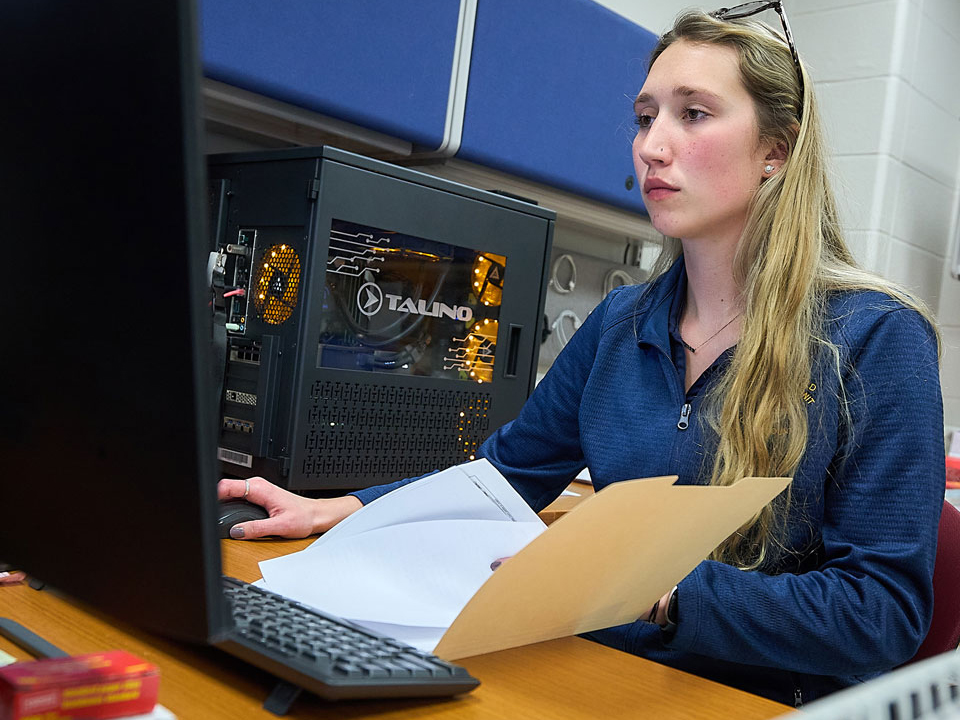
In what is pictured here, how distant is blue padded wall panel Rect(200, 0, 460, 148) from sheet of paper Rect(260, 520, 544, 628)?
0.71 m

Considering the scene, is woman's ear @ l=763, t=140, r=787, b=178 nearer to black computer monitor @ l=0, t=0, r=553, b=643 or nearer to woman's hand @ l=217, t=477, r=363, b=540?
woman's hand @ l=217, t=477, r=363, b=540

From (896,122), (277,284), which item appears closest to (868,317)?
(277,284)

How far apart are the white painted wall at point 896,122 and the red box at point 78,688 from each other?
2.25 meters

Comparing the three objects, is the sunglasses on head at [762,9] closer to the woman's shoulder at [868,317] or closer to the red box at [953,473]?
the woman's shoulder at [868,317]

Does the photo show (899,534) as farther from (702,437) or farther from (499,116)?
(499,116)

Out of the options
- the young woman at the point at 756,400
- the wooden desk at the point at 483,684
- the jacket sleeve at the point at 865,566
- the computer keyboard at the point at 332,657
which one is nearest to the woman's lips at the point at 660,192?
the young woman at the point at 756,400

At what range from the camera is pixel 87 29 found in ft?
1.20

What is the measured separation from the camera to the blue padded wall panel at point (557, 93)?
157cm

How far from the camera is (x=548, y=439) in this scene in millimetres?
1138

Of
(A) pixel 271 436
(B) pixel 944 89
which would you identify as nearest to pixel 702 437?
(A) pixel 271 436

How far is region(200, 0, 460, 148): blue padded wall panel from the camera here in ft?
4.03

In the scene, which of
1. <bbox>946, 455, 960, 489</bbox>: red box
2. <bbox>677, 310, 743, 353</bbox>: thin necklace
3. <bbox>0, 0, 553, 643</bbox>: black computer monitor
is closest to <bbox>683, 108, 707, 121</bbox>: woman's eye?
<bbox>677, 310, 743, 353</bbox>: thin necklace

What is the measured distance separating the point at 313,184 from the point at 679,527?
0.71 m

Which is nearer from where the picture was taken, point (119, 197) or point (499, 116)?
point (119, 197)
